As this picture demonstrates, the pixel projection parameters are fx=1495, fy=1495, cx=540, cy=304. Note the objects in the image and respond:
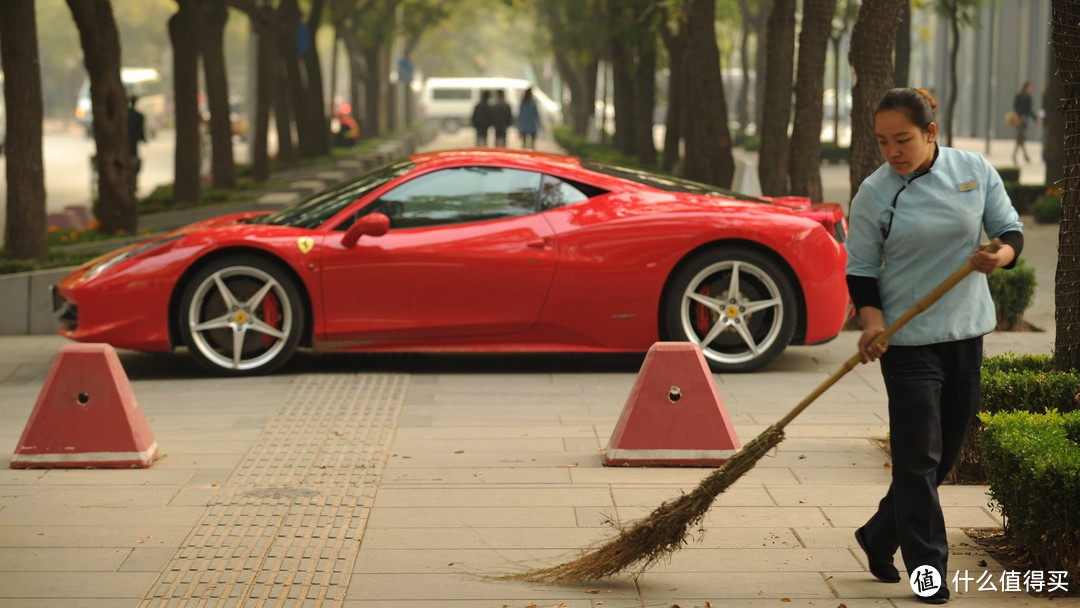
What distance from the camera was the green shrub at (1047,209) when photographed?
60.7ft

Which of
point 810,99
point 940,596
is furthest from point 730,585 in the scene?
point 810,99

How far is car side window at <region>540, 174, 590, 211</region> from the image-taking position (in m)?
8.98

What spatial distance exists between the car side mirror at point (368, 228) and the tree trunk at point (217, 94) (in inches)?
473

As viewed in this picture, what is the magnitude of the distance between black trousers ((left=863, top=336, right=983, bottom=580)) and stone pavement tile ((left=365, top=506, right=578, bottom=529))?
4.79 feet

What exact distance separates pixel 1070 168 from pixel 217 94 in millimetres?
15913

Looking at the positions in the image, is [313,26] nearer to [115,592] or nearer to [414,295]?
[414,295]

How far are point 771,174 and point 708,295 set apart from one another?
22.8 ft

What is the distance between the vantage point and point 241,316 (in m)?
8.85

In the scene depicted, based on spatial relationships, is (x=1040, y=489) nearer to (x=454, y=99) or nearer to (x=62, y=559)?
(x=62, y=559)

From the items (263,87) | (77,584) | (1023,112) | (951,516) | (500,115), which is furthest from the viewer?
(500,115)

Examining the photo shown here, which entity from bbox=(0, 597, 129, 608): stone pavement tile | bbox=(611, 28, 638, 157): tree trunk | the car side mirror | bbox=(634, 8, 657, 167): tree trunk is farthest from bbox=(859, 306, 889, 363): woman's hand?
bbox=(611, 28, 638, 157): tree trunk

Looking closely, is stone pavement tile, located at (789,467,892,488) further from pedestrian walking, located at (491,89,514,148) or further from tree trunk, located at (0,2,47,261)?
pedestrian walking, located at (491,89,514,148)

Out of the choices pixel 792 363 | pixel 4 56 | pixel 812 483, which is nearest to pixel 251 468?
pixel 812 483

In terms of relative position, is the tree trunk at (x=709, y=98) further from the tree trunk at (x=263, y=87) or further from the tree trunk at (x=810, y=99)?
the tree trunk at (x=263, y=87)
